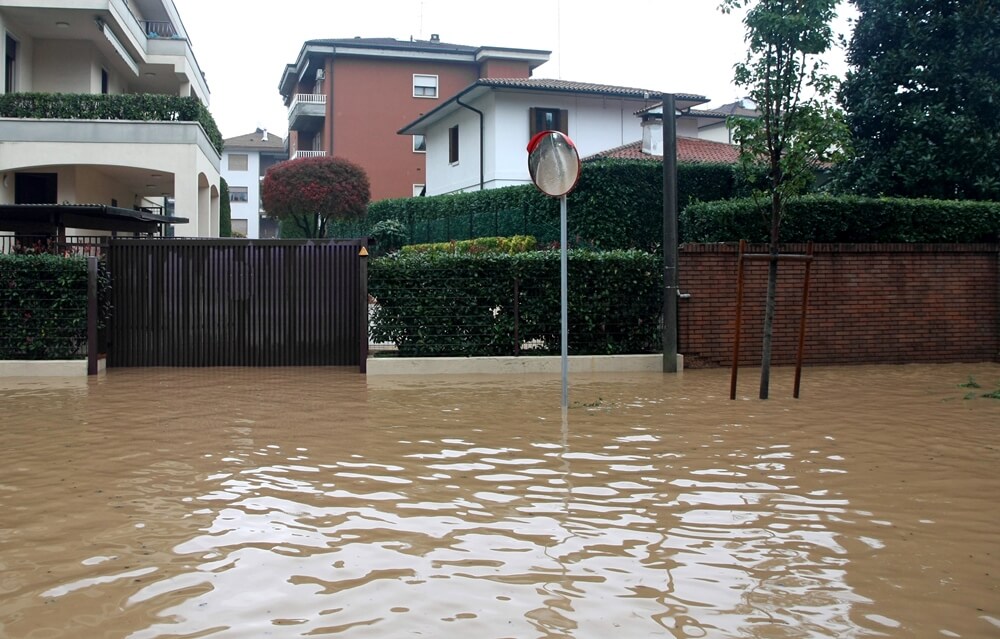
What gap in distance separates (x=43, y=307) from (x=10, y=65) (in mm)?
13568

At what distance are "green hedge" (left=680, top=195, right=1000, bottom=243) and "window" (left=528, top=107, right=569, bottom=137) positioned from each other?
65.6ft

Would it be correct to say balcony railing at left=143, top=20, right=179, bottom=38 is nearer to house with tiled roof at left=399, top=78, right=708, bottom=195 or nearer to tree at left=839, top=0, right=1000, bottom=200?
house with tiled roof at left=399, top=78, right=708, bottom=195

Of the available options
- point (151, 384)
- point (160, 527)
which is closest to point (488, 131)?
point (151, 384)

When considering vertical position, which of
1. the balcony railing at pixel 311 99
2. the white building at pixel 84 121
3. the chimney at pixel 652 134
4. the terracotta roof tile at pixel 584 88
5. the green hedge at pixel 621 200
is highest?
the balcony railing at pixel 311 99

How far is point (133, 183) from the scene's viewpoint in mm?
29578

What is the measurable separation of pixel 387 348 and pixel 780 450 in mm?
8696

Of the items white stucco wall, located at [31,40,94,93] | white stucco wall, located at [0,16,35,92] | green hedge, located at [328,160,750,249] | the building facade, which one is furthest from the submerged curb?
the building facade

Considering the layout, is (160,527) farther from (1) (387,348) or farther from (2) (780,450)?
(1) (387,348)

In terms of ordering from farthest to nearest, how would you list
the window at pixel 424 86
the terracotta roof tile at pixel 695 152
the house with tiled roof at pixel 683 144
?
Answer: the window at pixel 424 86 → the terracotta roof tile at pixel 695 152 → the house with tiled roof at pixel 683 144

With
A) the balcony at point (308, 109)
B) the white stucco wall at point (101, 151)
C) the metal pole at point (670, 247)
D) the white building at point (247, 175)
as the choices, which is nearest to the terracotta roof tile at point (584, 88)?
the white stucco wall at point (101, 151)

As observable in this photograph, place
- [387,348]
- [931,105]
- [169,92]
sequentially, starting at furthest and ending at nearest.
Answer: [169,92], [931,105], [387,348]

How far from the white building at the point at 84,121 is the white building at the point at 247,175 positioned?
4184 cm

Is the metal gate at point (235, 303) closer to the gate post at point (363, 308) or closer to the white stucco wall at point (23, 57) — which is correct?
the gate post at point (363, 308)

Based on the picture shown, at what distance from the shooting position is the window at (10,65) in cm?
2420
